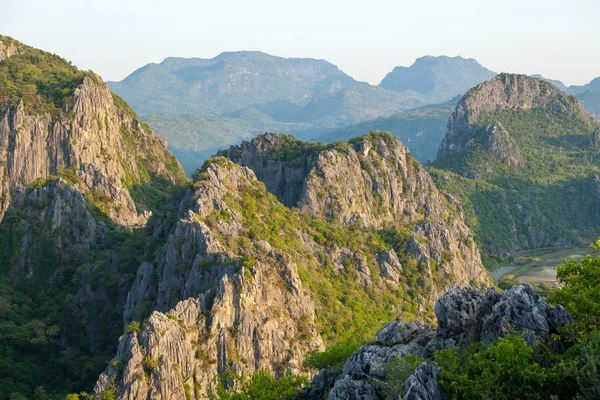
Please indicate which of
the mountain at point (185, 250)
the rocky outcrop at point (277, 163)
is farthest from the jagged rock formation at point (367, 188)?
the mountain at point (185, 250)

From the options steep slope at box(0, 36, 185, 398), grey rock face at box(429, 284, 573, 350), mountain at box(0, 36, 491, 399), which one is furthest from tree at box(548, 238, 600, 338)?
steep slope at box(0, 36, 185, 398)

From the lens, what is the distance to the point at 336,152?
127875mm

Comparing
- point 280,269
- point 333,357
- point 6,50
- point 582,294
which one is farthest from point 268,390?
point 6,50

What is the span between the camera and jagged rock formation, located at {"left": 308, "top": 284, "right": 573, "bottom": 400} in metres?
38.7

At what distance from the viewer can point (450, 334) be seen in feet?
141

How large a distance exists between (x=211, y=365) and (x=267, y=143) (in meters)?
76.5

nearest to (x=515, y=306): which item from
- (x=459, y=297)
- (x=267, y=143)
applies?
(x=459, y=297)

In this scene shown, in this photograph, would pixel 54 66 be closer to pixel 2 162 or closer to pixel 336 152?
pixel 2 162

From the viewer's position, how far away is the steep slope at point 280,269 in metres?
67.1

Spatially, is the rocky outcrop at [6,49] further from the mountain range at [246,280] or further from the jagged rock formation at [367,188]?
the jagged rock formation at [367,188]

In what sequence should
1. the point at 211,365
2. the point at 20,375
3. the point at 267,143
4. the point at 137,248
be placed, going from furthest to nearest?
the point at 267,143 < the point at 137,248 < the point at 20,375 < the point at 211,365

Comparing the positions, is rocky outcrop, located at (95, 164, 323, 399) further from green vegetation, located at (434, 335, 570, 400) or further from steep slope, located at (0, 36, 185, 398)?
green vegetation, located at (434, 335, 570, 400)

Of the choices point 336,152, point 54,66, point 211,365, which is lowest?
point 211,365

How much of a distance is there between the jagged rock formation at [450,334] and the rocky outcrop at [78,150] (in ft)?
281
